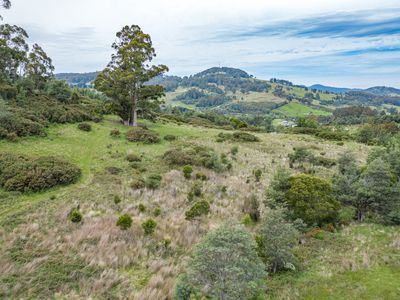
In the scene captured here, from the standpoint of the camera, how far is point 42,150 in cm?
2166

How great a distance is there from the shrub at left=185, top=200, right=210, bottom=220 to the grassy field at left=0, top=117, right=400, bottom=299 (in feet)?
1.33

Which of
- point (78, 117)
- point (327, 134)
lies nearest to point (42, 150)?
point (78, 117)

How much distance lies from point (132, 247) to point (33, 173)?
9152 millimetres

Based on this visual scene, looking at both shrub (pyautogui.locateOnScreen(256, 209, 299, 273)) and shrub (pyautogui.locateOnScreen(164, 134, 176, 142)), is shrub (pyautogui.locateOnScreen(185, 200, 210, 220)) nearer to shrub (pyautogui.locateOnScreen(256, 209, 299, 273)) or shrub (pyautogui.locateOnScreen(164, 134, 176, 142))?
shrub (pyautogui.locateOnScreen(256, 209, 299, 273))

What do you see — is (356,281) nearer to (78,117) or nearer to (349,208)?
(349,208)

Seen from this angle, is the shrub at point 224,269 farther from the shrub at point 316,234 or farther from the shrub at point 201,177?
the shrub at point 201,177

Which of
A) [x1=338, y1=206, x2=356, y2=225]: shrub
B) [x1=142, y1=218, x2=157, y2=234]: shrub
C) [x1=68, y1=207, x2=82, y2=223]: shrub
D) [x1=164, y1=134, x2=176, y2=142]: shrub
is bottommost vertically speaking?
[x1=338, y1=206, x2=356, y2=225]: shrub

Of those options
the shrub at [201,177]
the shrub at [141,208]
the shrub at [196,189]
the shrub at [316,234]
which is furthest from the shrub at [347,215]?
the shrub at [141,208]

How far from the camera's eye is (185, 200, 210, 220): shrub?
13.9m

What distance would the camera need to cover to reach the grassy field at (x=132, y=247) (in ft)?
28.1

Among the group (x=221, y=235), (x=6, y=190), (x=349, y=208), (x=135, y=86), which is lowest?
(x=349, y=208)

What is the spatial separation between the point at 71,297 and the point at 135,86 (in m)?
29.4

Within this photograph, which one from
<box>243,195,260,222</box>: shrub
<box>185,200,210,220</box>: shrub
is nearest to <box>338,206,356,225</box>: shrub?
<box>243,195,260,222</box>: shrub

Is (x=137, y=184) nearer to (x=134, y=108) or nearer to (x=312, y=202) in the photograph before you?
(x=312, y=202)
